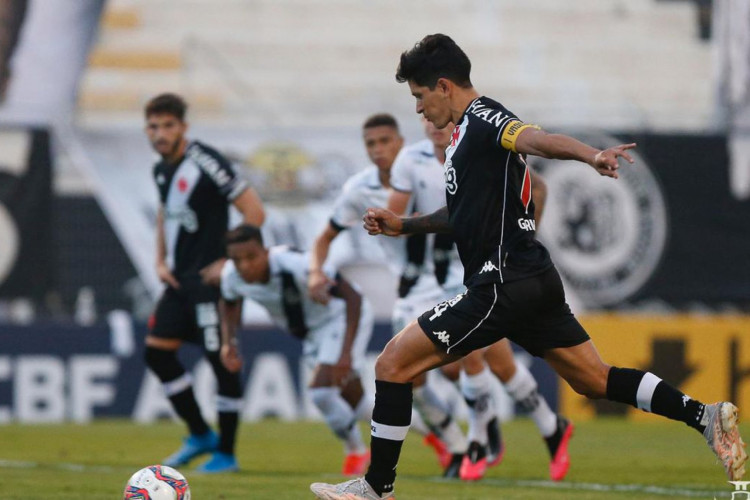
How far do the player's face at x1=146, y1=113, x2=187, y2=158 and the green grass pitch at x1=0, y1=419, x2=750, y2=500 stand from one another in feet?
7.29

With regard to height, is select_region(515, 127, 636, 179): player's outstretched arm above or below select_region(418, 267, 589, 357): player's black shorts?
above

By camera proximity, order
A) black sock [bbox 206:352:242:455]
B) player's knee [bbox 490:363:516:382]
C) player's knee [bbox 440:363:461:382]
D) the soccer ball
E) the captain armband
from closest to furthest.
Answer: the captain armband, the soccer ball, player's knee [bbox 490:363:516:382], black sock [bbox 206:352:242:455], player's knee [bbox 440:363:461:382]

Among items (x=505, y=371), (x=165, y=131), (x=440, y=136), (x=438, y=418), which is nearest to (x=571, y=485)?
(x=505, y=371)

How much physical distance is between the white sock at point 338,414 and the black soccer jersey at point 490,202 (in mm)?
3309

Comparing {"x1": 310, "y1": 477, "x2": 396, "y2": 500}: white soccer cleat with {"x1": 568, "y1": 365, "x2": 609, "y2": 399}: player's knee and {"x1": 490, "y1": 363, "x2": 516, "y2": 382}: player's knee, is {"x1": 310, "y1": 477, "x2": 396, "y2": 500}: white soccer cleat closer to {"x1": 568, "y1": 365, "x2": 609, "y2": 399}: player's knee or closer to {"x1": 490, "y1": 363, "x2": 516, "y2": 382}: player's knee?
{"x1": 568, "y1": 365, "x2": 609, "y2": 399}: player's knee

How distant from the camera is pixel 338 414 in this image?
9.36 metres

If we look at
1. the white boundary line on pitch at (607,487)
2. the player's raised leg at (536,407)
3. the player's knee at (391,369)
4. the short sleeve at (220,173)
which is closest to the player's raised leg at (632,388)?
the player's knee at (391,369)

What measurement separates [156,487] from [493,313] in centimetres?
171

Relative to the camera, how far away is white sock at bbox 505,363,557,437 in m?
8.77

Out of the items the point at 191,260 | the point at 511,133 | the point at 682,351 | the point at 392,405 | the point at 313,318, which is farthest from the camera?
the point at 682,351

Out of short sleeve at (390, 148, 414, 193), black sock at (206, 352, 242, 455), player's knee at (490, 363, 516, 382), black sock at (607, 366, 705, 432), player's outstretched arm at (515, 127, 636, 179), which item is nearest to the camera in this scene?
player's outstretched arm at (515, 127, 636, 179)

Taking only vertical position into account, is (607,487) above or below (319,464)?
above

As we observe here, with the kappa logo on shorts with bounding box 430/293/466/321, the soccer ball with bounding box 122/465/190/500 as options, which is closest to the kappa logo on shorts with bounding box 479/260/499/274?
the kappa logo on shorts with bounding box 430/293/466/321

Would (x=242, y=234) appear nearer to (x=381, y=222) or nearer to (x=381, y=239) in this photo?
(x=381, y=239)
